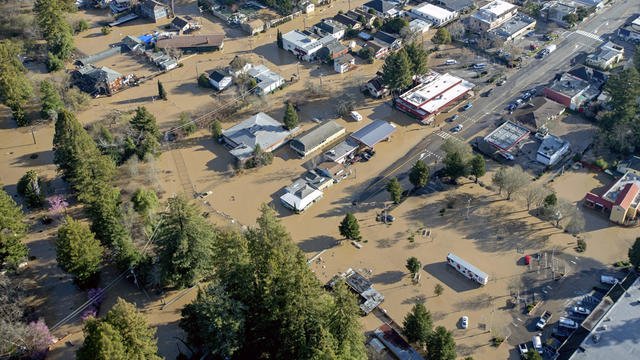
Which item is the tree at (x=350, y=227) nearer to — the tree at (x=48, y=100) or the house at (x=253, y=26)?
the tree at (x=48, y=100)

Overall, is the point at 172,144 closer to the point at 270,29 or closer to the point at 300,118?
the point at 300,118

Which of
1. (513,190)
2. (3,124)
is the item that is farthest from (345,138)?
(3,124)

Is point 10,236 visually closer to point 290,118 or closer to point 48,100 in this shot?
point 48,100

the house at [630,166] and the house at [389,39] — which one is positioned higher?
the house at [389,39]

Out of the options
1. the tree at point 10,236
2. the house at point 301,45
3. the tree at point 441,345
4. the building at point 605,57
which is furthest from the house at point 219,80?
the building at point 605,57

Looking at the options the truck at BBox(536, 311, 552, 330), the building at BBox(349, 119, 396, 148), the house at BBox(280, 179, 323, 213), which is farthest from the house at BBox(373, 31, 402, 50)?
the truck at BBox(536, 311, 552, 330)
